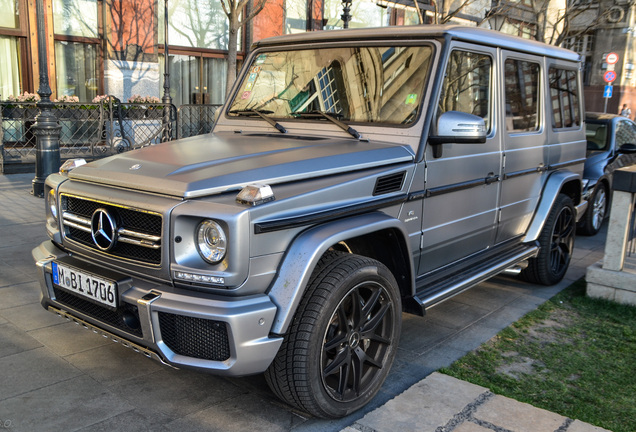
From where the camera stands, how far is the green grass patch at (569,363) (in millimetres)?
3598

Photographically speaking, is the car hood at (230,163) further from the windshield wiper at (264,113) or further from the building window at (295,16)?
the building window at (295,16)

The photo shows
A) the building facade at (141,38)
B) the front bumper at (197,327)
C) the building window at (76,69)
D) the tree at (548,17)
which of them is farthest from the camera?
the tree at (548,17)

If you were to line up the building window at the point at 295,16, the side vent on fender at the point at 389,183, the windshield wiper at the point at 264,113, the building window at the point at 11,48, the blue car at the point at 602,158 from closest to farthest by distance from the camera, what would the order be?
the side vent on fender at the point at 389,183, the windshield wiper at the point at 264,113, the blue car at the point at 602,158, the building window at the point at 11,48, the building window at the point at 295,16

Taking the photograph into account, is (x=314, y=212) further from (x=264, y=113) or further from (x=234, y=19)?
(x=234, y=19)

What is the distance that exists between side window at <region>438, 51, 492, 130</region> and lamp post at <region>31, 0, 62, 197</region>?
6945mm

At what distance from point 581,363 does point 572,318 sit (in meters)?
0.99

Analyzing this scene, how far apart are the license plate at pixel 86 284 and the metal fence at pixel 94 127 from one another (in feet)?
29.8

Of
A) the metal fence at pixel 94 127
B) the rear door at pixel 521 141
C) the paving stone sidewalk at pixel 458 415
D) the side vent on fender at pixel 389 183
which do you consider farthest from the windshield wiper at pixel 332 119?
the metal fence at pixel 94 127

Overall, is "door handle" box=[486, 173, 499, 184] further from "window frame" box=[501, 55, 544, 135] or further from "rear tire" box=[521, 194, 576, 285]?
"rear tire" box=[521, 194, 576, 285]

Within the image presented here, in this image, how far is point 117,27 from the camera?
1471 cm

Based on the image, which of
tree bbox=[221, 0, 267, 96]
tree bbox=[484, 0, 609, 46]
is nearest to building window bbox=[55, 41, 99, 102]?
tree bbox=[221, 0, 267, 96]

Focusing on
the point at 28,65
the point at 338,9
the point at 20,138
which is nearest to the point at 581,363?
the point at 20,138

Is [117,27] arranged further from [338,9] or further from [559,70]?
[559,70]

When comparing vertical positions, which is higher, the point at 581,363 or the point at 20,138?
the point at 20,138
